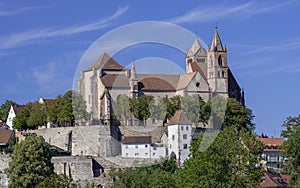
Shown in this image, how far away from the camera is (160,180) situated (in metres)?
65.1

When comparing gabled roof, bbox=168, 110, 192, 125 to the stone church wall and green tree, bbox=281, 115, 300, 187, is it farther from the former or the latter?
A: green tree, bbox=281, 115, 300, 187

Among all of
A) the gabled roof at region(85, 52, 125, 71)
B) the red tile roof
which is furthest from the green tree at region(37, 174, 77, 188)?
the red tile roof

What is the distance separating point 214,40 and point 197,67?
363 cm

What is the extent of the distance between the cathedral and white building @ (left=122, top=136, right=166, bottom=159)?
7.09 metres

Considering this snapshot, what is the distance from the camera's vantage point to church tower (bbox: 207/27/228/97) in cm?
9862

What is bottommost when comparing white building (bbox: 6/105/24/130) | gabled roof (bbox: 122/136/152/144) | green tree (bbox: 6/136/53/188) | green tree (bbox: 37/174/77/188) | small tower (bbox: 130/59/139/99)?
green tree (bbox: 37/174/77/188)

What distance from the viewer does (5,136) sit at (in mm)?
92062

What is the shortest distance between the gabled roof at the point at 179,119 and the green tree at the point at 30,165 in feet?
51.6

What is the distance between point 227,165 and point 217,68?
139ft

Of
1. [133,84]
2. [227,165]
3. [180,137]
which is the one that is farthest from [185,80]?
[227,165]

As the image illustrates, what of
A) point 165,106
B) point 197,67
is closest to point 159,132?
point 165,106

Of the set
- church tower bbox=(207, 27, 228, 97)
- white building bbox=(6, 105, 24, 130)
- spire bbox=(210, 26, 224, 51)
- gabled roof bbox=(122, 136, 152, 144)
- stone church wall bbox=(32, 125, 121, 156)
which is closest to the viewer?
gabled roof bbox=(122, 136, 152, 144)

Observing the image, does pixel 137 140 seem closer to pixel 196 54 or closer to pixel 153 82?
pixel 153 82

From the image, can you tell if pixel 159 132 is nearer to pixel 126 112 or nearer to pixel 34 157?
pixel 126 112
